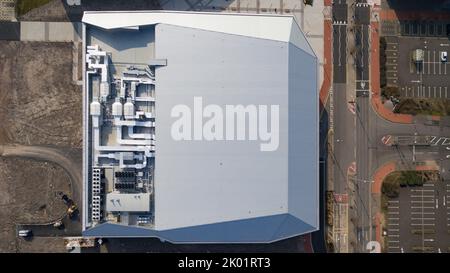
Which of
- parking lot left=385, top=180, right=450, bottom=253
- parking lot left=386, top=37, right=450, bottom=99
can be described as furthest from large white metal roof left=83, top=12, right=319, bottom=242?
parking lot left=385, top=180, right=450, bottom=253

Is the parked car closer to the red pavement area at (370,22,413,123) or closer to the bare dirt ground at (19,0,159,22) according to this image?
the red pavement area at (370,22,413,123)

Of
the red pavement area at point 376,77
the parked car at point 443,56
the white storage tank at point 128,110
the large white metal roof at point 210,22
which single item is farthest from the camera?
the parked car at point 443,56

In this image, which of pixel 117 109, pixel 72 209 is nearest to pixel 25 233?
pixel 72 209

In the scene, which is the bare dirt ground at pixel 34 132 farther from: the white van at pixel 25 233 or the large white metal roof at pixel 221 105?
the large white metal roof at pixel 221 105

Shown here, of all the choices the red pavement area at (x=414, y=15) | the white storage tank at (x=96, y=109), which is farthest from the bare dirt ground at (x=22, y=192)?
the red pavement area at (x=414, y=15)

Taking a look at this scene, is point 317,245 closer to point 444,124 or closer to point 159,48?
point 444,124

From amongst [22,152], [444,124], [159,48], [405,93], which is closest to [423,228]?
[444,124]

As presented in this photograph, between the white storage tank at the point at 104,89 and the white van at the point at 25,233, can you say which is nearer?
the white storage tank at the point at 104,89
